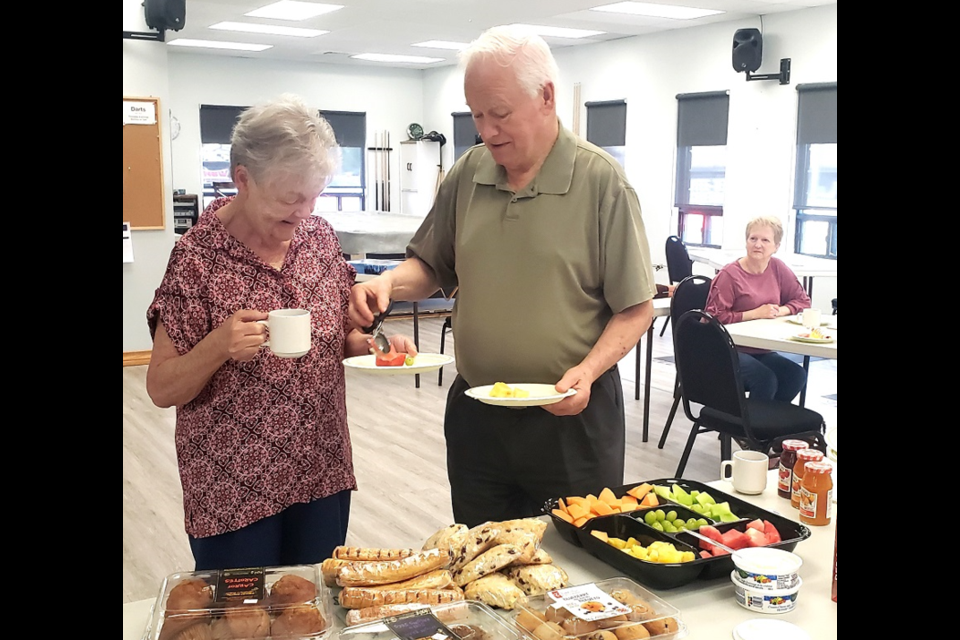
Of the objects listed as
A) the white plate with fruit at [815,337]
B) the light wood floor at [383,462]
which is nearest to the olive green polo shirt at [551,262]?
the light wood floor at [383,462]

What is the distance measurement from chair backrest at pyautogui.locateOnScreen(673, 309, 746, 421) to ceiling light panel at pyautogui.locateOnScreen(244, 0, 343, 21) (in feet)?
19.5

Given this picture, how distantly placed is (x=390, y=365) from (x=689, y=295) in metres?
3.50

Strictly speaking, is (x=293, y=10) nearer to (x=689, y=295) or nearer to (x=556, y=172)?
(x=689, y=295)

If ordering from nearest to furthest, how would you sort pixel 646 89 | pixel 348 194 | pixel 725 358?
pixel 725 358, pixel 646 89, pixel 348 194

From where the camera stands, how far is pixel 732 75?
9.20 meters

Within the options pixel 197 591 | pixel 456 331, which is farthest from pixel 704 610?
pixel 456 331

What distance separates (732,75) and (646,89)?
124 centimetres

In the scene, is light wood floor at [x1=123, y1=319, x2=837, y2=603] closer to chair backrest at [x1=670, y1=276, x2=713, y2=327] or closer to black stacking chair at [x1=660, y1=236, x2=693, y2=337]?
chair backrest at [x1=670, y1=276, x2=713, y2=327]

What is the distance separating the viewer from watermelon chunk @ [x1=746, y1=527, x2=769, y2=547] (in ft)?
5.37

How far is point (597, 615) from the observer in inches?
52.8

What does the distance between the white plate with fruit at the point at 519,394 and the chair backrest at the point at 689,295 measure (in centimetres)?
310

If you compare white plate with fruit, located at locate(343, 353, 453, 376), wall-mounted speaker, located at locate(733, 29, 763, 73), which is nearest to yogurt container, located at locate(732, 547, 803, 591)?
white plate with fruit, located at locate(343, 353, 453, 376)

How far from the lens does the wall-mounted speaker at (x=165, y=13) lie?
6.57 metres
